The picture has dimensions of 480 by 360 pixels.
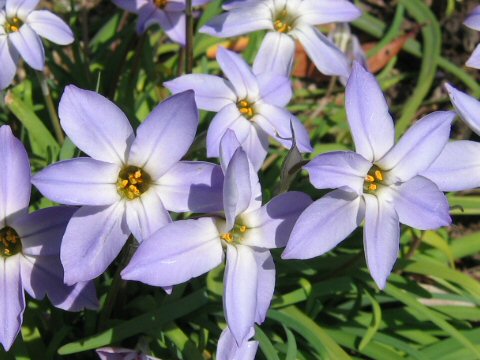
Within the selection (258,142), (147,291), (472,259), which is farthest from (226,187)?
(472,259)

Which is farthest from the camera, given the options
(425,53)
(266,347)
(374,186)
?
(425,53)

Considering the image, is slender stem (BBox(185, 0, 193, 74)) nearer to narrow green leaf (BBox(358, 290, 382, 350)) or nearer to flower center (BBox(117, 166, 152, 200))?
flower center (BBox(117, 166, 152, 200))

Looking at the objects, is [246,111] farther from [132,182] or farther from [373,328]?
[373,328]

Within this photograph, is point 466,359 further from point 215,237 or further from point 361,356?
point 215,237

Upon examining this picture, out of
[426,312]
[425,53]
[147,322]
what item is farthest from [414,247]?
[425,53]

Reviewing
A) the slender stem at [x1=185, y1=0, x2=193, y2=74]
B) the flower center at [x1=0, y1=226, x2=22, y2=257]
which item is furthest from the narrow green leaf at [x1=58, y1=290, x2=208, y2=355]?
the slender stem at [x1=185, y1=0, x2=193, y2=74]
